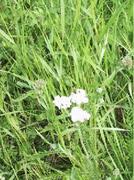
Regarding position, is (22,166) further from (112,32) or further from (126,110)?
(112,32)

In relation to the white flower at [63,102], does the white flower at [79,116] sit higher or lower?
lower

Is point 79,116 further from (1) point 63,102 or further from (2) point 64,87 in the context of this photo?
(2) point 64,87

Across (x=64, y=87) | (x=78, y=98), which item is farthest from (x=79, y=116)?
(x=64, y=87)

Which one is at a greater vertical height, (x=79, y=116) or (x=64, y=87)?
(x=64, y=87)

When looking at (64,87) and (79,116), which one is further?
(64,87)

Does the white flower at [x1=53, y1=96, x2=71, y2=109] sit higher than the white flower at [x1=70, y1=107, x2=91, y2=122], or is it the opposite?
the white flower at [x1=53, y1=96, x2=71, y2=109]

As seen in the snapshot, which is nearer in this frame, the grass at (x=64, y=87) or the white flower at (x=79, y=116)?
the white flower at (x=79, y=116)

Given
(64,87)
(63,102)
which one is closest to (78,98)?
(63,102)

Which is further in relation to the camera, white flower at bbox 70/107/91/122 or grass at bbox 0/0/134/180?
grass at bbox 0/0/134/180
